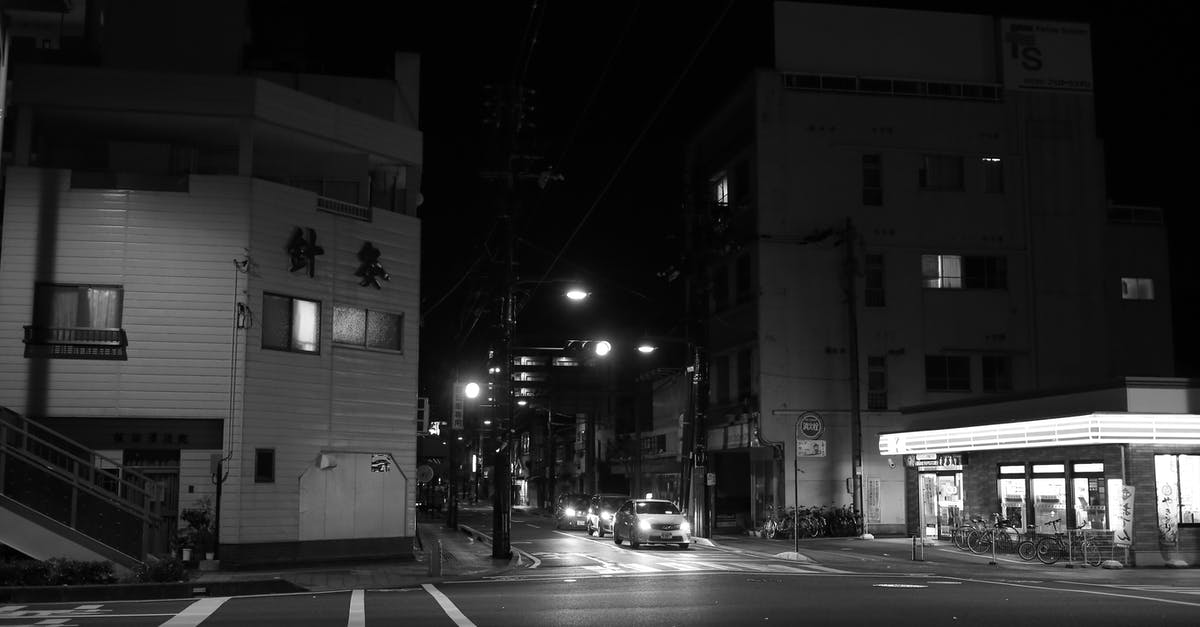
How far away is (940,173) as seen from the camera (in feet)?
155

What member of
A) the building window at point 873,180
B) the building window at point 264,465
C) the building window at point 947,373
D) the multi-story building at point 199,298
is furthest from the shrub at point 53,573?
the building window at point 947,373

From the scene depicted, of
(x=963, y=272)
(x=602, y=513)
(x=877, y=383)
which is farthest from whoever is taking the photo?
(x=963, y=272)

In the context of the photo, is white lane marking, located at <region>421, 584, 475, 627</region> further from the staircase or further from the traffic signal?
the traffic signal

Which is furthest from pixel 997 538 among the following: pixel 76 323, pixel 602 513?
pixel 76 323

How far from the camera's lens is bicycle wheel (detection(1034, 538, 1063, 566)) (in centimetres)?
2902

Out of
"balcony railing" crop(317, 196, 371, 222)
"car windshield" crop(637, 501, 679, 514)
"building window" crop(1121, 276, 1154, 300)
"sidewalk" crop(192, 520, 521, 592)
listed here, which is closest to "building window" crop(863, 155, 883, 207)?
"building window" crop(1121, 276, 1154, 300)

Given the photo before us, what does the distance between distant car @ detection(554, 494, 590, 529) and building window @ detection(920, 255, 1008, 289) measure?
19545 mm

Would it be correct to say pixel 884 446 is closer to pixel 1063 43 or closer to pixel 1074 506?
pixel 1074 506

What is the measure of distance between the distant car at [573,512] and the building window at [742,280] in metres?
13.2

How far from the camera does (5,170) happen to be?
27.4m

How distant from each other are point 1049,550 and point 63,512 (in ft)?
78.0

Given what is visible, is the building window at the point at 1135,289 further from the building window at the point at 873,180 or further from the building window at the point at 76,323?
the building window at the point at 76,323

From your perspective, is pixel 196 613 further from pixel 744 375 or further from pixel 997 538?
pixel 744 375

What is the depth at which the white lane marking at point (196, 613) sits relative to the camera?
626 inches
